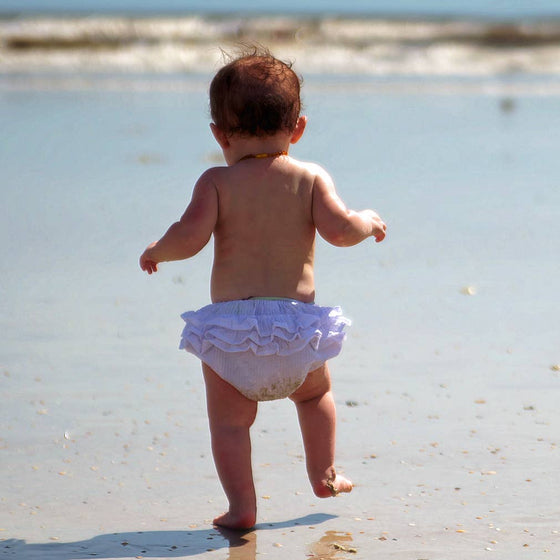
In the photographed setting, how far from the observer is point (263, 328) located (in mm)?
2713

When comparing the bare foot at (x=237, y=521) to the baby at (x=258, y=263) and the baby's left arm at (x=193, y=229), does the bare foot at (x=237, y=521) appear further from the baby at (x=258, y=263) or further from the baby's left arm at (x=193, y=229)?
the baby's left arm at (x=193, y=229)

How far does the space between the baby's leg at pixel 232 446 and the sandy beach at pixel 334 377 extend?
54mm

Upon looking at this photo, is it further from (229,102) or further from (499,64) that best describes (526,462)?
(499,64)

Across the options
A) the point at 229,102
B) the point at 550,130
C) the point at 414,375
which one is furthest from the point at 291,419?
the point at 550,130

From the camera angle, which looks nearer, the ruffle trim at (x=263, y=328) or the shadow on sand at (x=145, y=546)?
the shadow on sand at (x=145, y=546)

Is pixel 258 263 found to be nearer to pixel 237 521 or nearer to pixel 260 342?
pixel 260 342

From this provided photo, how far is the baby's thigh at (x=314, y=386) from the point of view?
284cm

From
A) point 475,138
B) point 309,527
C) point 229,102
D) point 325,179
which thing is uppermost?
point 475,138

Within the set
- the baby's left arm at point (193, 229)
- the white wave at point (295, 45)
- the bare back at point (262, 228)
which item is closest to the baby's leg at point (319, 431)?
the bare back at point (262, 228)

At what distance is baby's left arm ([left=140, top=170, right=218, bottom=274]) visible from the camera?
276cm

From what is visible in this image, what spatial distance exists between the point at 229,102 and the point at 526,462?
48.9 inches

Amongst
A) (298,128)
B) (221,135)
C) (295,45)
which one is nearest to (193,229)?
(221,135)

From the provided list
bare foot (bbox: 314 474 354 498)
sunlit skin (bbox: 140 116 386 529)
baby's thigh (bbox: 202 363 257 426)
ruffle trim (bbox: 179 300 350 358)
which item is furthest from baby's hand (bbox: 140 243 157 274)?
bare foot (bbox: 314 474 354 498)

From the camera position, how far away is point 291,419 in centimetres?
341
